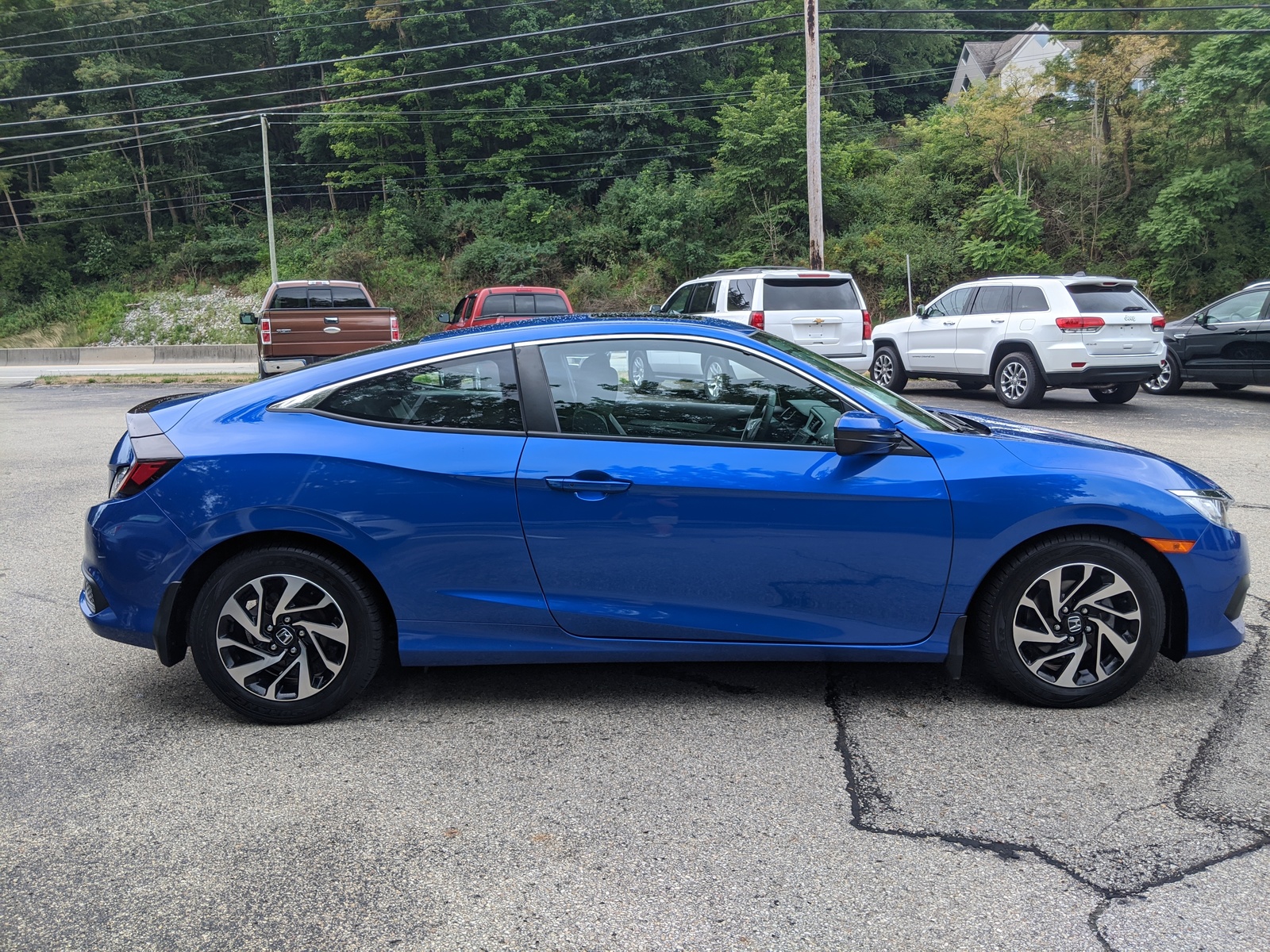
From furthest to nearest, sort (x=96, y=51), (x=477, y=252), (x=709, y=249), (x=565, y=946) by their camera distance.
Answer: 1. (x=96, y=51)
2. (x=477, y=252)
3. (x=709, y=249)
4. (x=565, y=946)

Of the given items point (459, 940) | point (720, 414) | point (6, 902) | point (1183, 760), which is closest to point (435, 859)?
point (459, 940)

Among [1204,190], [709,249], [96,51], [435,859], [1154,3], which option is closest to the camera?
[435,859]

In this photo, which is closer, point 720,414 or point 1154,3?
point 720,414

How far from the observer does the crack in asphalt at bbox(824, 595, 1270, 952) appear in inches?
108

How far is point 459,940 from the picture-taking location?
253 centimetres

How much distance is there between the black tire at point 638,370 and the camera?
4.03m

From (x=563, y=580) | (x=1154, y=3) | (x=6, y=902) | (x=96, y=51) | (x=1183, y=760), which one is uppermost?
(x=96, y=51)

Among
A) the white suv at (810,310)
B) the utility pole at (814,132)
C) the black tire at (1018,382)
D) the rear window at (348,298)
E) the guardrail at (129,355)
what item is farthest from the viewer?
the guardrail at (129,355)

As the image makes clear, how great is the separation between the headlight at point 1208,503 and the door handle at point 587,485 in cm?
216

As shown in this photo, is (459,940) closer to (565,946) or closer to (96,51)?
(565,946)

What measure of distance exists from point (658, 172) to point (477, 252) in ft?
26.1

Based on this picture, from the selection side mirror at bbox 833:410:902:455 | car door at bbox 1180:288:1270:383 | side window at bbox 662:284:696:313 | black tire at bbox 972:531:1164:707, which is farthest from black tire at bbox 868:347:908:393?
side mirror at bbox 833:410:902:455

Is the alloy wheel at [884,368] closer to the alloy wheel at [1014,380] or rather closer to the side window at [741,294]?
the alloy wheel at [1014,380]

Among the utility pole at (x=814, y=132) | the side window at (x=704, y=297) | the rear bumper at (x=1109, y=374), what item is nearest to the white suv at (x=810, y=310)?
the side window at (x=704, y=297)
